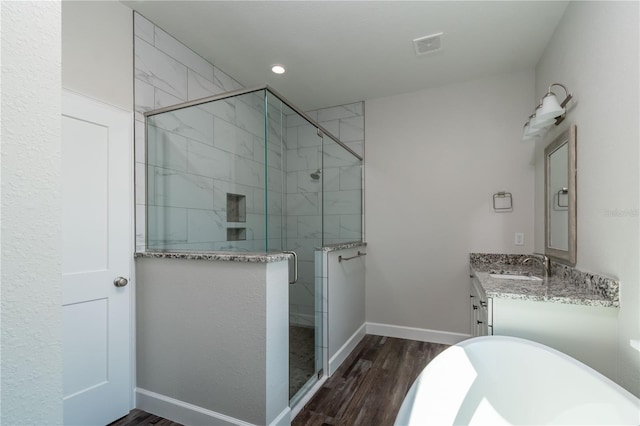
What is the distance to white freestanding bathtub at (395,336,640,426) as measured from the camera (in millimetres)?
1069

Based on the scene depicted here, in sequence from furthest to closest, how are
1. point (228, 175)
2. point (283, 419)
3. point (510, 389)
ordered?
point (228, 175)
point (283, 419)
point (510, 389)

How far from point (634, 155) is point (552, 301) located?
0.71 m

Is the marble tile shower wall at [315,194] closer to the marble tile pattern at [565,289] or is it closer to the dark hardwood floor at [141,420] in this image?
the dark hardwood floor at [141,420]

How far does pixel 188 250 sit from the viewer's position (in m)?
2.02

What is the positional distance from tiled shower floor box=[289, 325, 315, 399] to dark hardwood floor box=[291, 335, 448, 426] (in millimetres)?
148

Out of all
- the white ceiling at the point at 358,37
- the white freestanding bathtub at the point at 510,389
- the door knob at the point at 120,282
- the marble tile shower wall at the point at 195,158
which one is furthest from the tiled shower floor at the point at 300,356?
the white ceiling at the point at 358,37

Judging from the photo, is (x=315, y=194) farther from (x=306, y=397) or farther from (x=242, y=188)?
(x=306, y=397)

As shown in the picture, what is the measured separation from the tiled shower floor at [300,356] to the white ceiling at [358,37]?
6.82ft

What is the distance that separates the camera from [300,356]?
2.21 metres

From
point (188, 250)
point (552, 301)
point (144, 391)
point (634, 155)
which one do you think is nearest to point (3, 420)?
point (188, 250)

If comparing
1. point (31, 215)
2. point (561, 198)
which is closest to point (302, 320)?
point (31, 215)

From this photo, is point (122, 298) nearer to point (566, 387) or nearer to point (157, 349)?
point (157, 349)

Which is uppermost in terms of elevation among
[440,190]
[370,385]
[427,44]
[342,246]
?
[427,44]

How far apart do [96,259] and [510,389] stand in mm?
2248
